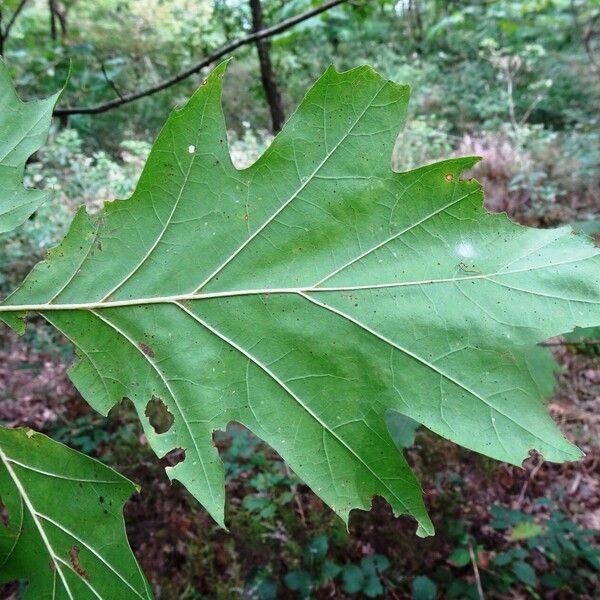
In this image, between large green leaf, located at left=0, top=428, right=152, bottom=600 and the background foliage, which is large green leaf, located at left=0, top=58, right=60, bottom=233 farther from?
the background foliage

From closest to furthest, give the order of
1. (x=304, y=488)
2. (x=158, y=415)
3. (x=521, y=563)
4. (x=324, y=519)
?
(x=521, y=563), (x=324, y=519), (x=304, y=488), (x=158, y=415)

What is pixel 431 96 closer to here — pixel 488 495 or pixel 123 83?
pixel 123 83

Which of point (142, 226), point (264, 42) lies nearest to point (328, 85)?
point (142, 226)

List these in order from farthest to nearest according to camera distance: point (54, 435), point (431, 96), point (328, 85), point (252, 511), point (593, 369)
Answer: point (431, 96), point (593, 369), point (54, 435), point (252, 511), point (328, 85)

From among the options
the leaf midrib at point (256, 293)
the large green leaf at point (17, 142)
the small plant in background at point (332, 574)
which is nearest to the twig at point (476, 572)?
the small plant in background at point (332, 574)

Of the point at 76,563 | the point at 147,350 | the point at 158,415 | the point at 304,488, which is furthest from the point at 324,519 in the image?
the point at 147,350

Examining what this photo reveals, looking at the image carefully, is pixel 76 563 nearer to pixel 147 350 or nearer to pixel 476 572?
pixel 147 350

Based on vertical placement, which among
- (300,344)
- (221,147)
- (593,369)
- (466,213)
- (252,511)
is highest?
(221,147)
